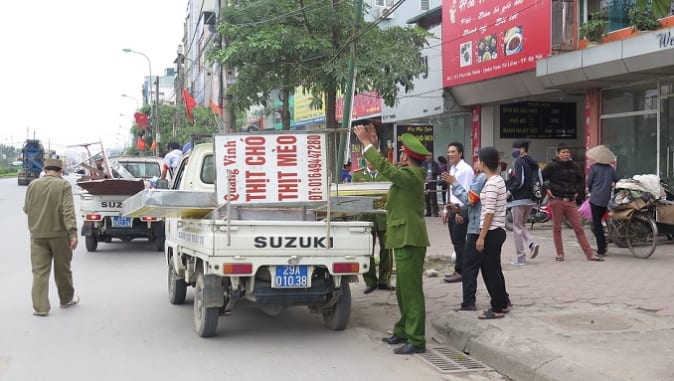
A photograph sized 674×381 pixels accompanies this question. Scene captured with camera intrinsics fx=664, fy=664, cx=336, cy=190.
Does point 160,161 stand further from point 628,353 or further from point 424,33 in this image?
point 628,353

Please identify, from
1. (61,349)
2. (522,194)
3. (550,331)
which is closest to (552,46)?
(522,194)

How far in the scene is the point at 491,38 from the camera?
59.3 ft

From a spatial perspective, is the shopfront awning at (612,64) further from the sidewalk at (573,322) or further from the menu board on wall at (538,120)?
the menu board on wall at (538,120)

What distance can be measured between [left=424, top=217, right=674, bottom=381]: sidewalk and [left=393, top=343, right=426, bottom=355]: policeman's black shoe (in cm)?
49

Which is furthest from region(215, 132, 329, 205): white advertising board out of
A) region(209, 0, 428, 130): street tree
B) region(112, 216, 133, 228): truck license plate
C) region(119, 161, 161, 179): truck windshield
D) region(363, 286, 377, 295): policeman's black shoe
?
region(119, 161, 161, 179): truck windshield

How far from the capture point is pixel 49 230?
7566 millimetres

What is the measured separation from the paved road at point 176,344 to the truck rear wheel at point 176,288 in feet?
0.48

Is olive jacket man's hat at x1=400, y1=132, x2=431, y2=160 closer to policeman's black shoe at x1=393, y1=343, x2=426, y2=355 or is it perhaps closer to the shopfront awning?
policeman's black shoe at x1=393, y1=343, x2=426, y2=355

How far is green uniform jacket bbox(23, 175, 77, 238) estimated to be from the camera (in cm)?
756

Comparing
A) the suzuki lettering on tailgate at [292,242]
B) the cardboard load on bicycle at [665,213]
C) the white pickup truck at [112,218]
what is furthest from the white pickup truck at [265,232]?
the cardboard load on bicycle at [665,213]

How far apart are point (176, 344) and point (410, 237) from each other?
2.41 meters

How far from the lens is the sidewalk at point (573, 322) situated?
5020mm

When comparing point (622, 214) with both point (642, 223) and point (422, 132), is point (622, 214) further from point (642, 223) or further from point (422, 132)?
point (422, 132)

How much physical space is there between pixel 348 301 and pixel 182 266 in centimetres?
202
